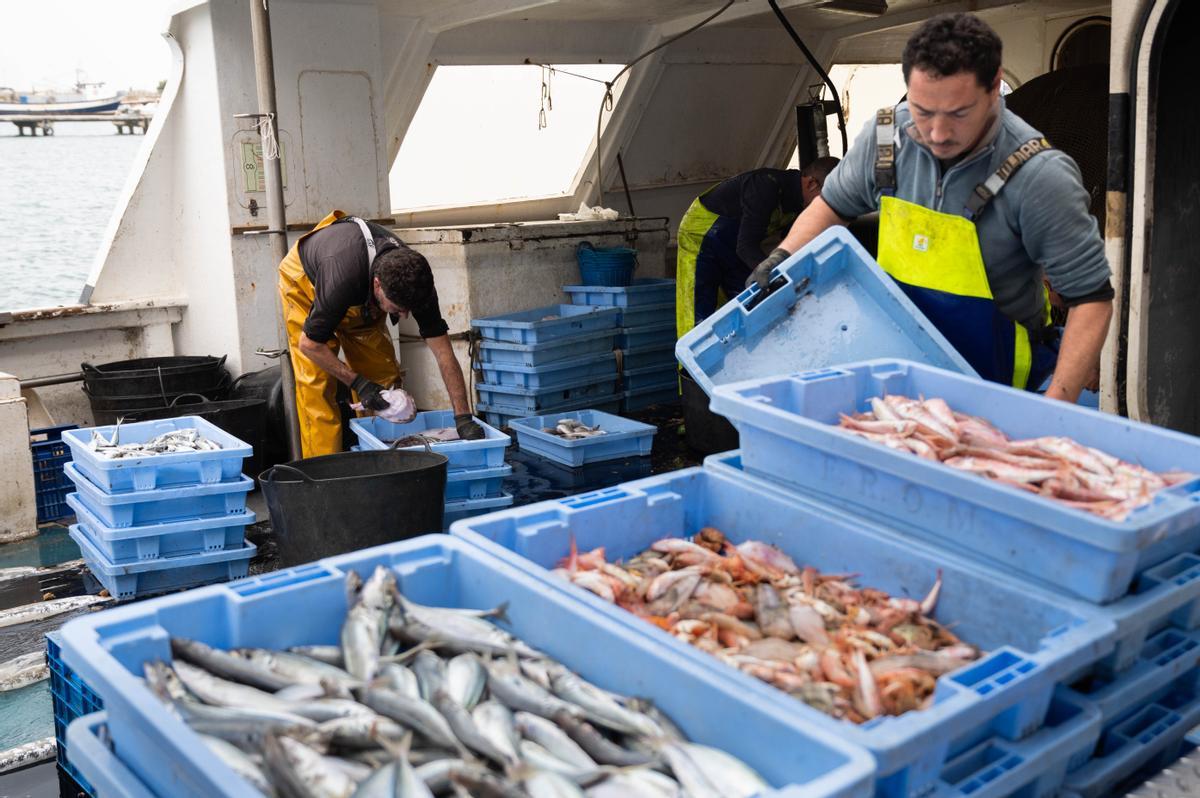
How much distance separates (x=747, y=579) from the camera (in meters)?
2.21

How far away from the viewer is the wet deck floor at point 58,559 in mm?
3285

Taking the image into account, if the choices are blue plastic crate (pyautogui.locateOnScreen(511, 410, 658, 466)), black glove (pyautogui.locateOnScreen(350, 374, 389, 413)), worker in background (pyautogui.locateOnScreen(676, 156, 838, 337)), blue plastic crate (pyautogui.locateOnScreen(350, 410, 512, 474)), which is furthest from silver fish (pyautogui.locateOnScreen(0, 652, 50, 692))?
worker in background (pyautogui.locateOnScreen(676, 156, 838, 337))

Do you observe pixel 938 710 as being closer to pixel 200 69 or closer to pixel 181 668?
pixel 181 668

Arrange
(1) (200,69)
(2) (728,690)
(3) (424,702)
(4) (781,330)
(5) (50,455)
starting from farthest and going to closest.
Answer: (1) (200,69) → (5) (50,455) → (4) (781,330) → (3) (424,702) → (2) (728,690)

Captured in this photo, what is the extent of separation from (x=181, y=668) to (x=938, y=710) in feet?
4.00

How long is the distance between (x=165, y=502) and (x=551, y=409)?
289 centimetres

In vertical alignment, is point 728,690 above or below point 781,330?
below

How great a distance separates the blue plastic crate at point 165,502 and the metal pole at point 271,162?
1127 millimetres

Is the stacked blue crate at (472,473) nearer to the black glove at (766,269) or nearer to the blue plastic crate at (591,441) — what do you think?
the blue plastic crate at (591,441)

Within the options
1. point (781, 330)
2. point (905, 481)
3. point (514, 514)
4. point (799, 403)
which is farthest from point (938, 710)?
point (781, 330)

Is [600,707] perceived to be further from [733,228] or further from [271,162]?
[733,228]

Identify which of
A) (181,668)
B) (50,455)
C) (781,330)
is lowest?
(50,455)

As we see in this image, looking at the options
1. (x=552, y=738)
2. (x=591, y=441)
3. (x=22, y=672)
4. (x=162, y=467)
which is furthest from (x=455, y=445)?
(x=552, y=738)

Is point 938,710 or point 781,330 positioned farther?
point 781,330
